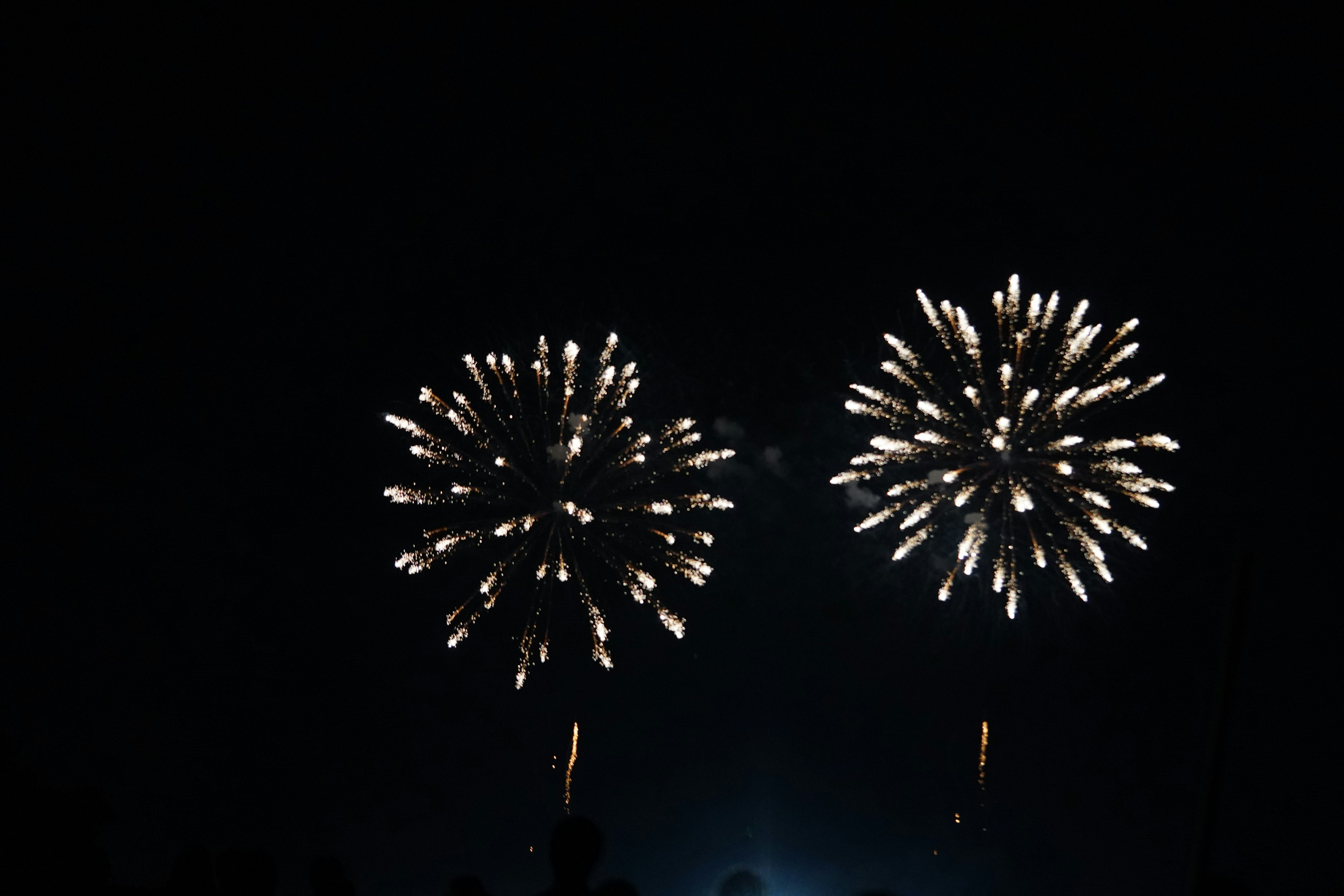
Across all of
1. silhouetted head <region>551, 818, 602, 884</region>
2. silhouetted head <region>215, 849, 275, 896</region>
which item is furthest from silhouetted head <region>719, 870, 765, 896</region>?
silhouetted head <region>551, 818, 602, 884</region>

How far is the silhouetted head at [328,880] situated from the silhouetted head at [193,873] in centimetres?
62

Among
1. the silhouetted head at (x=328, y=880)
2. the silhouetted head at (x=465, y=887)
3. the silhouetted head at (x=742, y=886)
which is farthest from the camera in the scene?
the silhouetted head at (x=742, y=886)

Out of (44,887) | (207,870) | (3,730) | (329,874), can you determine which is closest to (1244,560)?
(329,874)

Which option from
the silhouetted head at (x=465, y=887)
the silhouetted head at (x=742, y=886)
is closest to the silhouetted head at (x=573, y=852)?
the silhouetted head at (x=465, y=887)

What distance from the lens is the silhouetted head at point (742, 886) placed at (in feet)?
38.3

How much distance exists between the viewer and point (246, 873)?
20.0 feet

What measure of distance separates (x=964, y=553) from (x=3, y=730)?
18.7 m

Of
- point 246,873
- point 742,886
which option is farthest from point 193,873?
point 742,886

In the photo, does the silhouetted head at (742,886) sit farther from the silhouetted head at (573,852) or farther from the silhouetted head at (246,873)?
the silhouetted head at (573,852)

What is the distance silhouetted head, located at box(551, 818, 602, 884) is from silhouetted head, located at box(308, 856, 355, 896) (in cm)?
243

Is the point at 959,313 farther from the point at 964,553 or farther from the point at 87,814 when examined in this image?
the point at 87,814

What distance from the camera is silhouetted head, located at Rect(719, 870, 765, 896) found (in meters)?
11.7

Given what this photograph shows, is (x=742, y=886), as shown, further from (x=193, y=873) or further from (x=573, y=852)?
(x=573, y=852)

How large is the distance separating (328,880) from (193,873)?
0.84 m
